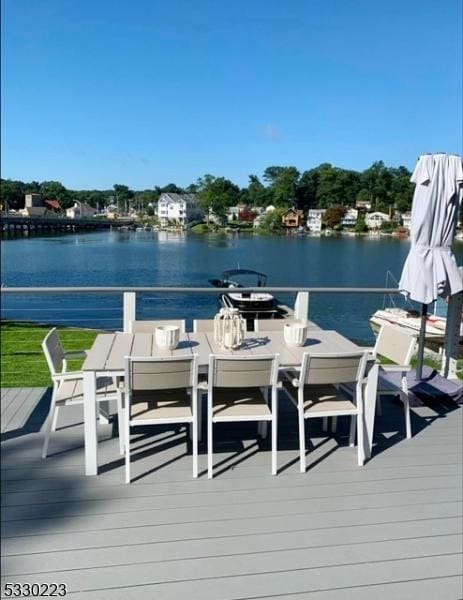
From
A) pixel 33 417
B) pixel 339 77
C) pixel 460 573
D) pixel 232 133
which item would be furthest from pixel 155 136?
pixel 460 573

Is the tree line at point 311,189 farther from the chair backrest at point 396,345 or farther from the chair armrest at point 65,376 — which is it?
the chair armrest at point 65,376

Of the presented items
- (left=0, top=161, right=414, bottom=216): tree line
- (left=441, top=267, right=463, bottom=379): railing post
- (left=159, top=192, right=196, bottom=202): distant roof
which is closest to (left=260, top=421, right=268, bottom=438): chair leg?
(left=441, top=267, right=463, bottom=379): railing post

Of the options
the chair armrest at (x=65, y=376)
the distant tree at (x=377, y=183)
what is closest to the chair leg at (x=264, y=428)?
the chair armrest at (x=65, y=376)

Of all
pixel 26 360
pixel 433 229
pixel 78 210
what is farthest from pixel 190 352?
pixel 26 360

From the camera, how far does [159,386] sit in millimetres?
2553

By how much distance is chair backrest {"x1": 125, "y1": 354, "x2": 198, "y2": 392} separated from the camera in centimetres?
248

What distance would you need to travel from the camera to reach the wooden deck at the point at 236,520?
73.0 inches

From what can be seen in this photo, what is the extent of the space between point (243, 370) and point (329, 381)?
1.80ft

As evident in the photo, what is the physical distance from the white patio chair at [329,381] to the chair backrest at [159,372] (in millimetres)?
661

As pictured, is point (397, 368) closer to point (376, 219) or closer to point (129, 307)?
point (129, 307)

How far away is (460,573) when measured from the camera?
1927 millimetres

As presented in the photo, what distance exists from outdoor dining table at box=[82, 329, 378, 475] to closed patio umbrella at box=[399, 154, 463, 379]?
2.86 feet

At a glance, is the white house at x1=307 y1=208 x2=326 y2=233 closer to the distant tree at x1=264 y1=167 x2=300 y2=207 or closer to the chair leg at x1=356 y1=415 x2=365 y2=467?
the distant tree at x1=264 y1=167 x2=300 y2=207

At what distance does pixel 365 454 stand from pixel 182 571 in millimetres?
1469
